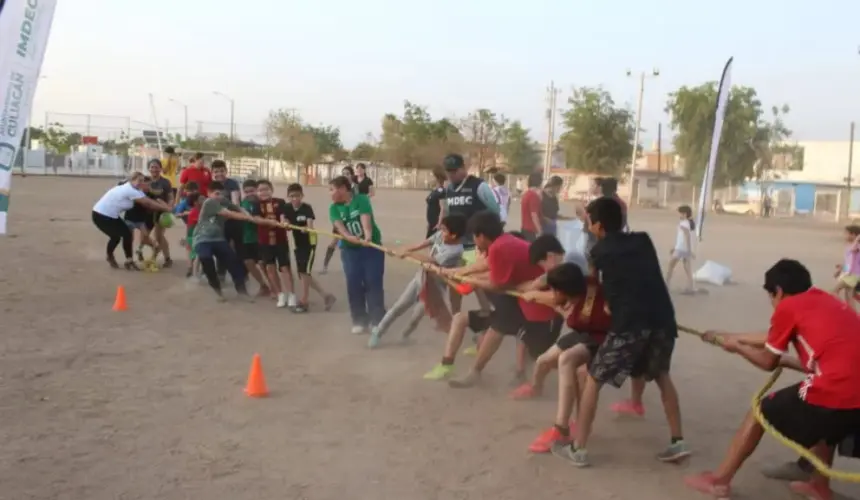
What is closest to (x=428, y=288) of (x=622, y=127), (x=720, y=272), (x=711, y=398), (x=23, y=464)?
(x=711, y=398)

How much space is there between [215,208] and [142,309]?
1.64 metres

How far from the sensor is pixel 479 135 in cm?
7794

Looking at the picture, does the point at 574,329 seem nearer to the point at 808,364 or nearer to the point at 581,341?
the point at 581,341

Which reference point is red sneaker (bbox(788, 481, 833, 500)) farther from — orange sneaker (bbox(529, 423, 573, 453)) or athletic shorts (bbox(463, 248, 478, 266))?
athletic shorts (bbox(463, 248, 478, 266))

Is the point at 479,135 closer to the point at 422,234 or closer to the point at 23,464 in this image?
the point at 422,234

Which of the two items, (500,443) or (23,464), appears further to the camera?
(500,443)

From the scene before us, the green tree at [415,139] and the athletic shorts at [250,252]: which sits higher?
the green tree at [415,139]

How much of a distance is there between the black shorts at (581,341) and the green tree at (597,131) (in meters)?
60.9

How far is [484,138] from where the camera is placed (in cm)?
7762

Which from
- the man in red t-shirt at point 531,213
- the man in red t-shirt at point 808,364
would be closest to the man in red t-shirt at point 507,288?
the man in red t-shirt at point 808,364

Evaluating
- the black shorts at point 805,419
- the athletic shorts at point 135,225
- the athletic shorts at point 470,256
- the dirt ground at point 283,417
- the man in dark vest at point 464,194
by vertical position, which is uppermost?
the man in dark vest at point 464,194

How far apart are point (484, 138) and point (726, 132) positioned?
25.7m

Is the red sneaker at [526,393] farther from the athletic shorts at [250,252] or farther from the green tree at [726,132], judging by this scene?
the green tree at [726,132]

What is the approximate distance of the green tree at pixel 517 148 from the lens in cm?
7375
